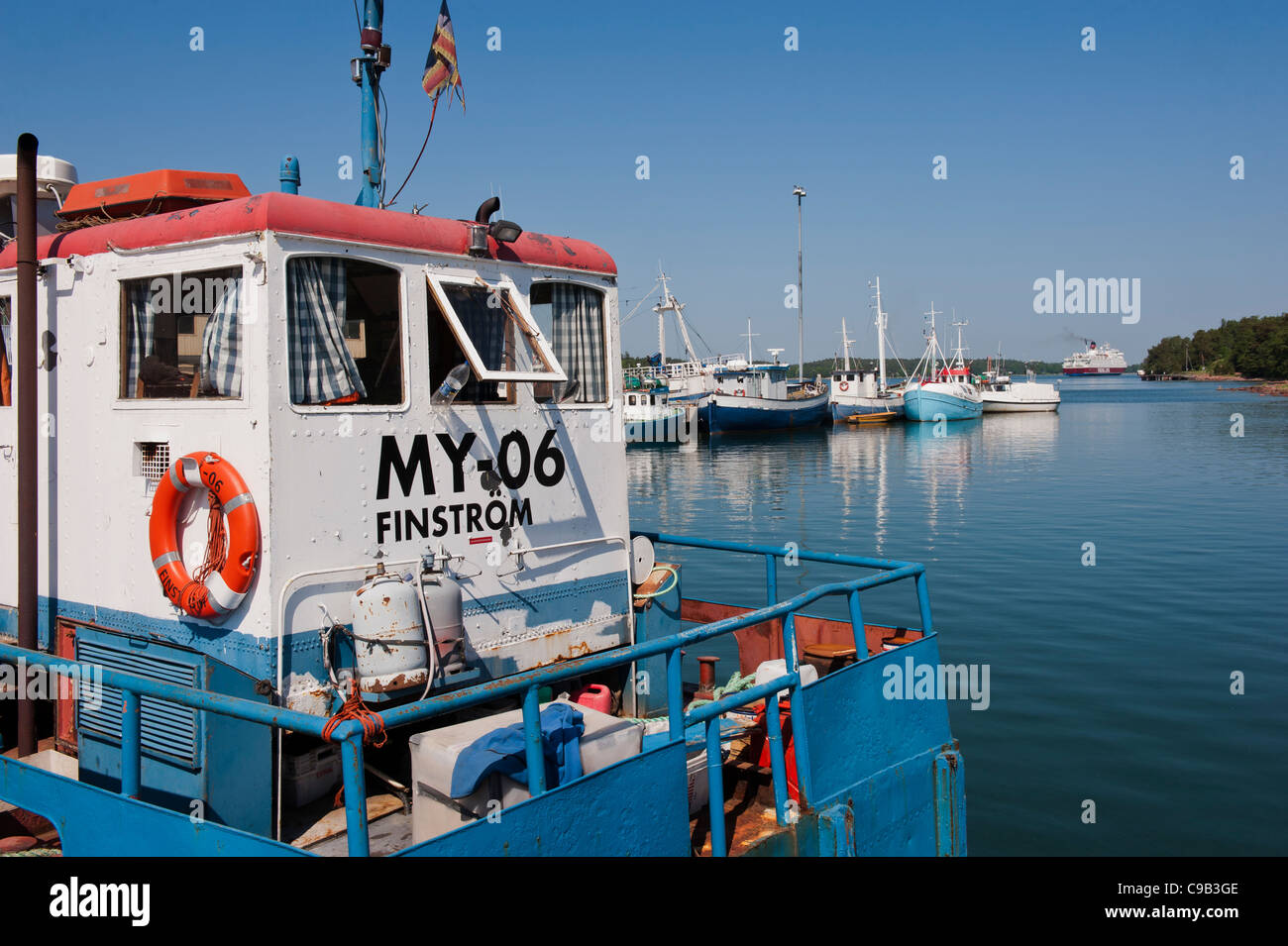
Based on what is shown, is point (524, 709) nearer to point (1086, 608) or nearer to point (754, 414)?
point (1086, 608)

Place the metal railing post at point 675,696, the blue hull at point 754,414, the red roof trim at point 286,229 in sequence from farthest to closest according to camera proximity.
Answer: the blue hull at point 754,414, the red roof trim at point 286,229, the metal railing post at point 675,696

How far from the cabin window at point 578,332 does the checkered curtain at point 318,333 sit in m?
1.59

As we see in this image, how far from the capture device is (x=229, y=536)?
4.95 metres

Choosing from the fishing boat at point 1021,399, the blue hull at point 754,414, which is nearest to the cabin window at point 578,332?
the blue hull at point 754,414

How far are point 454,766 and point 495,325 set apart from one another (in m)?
2.79

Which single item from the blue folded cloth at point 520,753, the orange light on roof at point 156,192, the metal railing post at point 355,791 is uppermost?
the orange light on roof at point 156,192

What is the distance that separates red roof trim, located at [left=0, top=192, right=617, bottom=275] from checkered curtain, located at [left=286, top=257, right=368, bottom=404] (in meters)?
0.20

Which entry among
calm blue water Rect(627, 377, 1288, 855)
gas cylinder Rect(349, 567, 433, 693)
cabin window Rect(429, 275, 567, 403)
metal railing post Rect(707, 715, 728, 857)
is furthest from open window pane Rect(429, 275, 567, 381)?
calm blue water Rect(627, 377, 1288, 855)

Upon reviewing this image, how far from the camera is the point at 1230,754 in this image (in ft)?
34.9

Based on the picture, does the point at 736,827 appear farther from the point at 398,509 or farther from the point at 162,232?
the point at 162,232

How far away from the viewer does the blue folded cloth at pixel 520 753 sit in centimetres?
438

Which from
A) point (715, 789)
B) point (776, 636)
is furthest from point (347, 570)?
point (776, 636)

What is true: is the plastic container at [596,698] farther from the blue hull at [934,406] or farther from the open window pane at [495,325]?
the blue hull at [934,406]

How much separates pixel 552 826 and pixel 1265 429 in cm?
6207
